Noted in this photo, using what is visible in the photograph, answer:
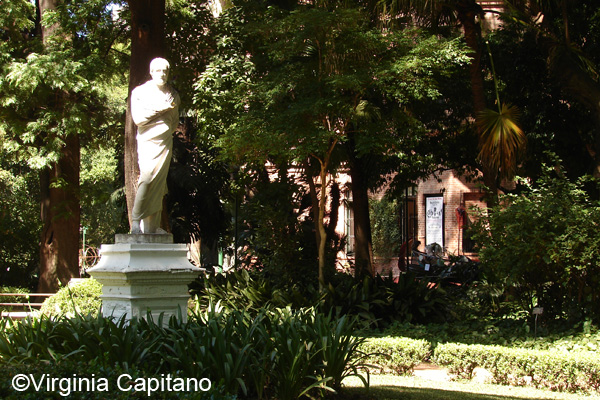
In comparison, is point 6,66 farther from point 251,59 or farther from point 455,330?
point 455,330

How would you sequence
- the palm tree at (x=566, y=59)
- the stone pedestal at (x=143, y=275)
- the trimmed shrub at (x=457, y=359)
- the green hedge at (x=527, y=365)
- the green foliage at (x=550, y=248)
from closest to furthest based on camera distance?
the stone pedestal at (x=143, y=275), the green hedge at (x=527, y=365), the trimmed shrub at (x=457, y=359), the green foliage at (x=550, y=248), the palm tree at (x=566, y=59)

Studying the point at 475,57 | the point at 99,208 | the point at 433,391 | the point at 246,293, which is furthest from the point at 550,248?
the point at 99,208

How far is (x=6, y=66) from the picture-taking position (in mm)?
16281

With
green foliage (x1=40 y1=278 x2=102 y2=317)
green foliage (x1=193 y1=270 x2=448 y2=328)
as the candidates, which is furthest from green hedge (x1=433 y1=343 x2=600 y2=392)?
green foliage (x1=40 y1=278 x2=102 y2=317)

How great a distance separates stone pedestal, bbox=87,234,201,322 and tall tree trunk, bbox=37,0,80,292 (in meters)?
10.8

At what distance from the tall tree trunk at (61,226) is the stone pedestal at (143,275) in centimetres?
1082

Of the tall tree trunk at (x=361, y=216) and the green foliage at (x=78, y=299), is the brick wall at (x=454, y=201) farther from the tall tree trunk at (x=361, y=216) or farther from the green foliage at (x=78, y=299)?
the green foliage at (x=78, y=299)

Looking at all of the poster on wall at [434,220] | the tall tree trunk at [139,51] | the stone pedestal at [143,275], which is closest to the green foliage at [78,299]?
the tall tree trunk at [139,51]

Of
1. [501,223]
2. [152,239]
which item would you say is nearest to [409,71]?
[501,223]

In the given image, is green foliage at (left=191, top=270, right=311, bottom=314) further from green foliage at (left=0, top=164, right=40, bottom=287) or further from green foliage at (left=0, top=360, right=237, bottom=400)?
green foliage at (left=0, top=164, right=40, bottom=287)

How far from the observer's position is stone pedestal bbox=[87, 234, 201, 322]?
7.83m

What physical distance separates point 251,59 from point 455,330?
24.6 feet

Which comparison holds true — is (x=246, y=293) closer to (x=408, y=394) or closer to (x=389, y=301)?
(x=389, y=301)

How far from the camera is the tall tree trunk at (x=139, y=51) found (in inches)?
542
